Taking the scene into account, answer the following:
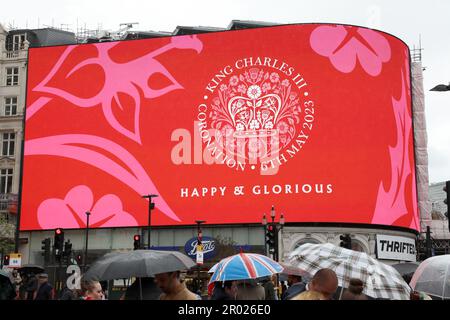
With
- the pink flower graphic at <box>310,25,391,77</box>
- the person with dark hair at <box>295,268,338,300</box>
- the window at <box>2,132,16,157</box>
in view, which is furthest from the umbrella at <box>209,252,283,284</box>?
the window at <box>2,132,16,157</box>

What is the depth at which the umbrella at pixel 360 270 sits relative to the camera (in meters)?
8.77

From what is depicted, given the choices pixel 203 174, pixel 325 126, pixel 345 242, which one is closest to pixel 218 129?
pixel 203 174

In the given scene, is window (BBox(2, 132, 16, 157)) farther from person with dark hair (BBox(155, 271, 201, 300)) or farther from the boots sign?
person with dark hair (BBox(155, 271, 201, 300))

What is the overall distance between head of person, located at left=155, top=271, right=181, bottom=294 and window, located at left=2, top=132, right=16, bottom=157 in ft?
200

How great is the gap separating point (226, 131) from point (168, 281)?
47285 millimetres

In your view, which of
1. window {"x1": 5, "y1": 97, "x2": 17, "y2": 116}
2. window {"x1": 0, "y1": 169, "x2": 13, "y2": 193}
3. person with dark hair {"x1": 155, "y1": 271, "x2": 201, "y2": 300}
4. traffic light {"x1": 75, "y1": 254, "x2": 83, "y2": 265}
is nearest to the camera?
person with dark hair {"x1": 155, "y1": 271, "x2": 201, "y2": 300}

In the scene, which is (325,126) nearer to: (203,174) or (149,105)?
(203,174)

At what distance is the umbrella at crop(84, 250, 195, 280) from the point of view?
8930mm

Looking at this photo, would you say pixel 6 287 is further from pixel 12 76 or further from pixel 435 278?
pixel 12 76

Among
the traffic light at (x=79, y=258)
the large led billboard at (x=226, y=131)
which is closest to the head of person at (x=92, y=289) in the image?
the traffic light at (x=79, y=258)

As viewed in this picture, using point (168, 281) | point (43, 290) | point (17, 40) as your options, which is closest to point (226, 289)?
point (168, 281)

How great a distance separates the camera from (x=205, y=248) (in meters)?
53.8

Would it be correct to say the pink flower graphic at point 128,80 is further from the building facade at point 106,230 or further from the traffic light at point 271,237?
the traffic light at point 271,237
